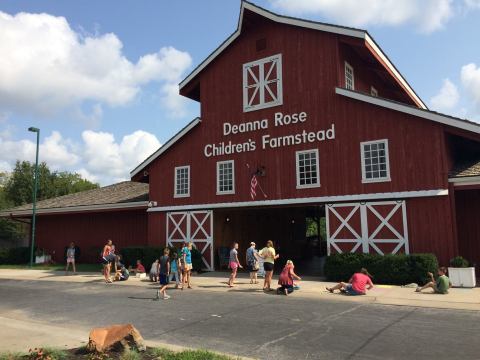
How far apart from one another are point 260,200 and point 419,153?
684cm

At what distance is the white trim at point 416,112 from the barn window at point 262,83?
9.82ft

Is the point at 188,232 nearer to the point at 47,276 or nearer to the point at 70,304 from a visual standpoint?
the point at 47,276

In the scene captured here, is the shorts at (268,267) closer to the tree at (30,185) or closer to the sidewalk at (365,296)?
the sidewalk at (365,296)

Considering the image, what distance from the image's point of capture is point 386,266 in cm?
Answer: 1527

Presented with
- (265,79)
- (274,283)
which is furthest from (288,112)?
(274,283)

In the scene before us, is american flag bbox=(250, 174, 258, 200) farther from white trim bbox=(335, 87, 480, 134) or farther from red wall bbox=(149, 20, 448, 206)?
white trim bbox=(335, 87, 480, 134)

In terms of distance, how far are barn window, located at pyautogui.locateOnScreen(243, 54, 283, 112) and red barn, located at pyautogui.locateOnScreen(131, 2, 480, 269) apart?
0.05 meters

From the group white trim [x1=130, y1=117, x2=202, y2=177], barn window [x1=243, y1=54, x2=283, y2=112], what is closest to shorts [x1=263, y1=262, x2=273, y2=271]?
barn window [x1=243, y1=54, x2=283, y2=112]

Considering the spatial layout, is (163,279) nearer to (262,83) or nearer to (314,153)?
(314,153)

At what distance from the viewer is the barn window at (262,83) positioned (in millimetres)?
19625

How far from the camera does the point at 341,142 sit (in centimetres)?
1772

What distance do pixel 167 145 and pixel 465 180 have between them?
1380 centimetres

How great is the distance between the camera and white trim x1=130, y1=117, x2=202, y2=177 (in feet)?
72.1

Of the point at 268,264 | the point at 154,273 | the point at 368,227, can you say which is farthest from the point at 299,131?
the point at 154,273
